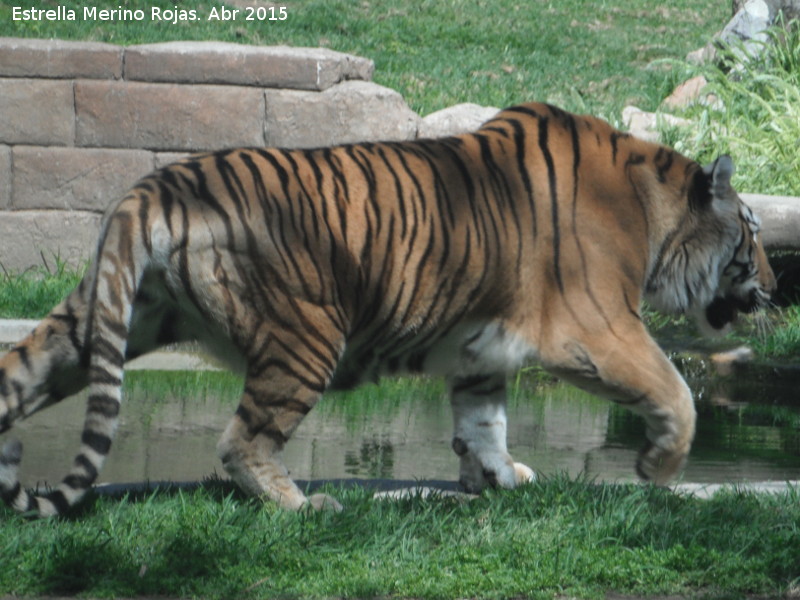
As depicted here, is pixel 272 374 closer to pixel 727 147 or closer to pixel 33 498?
pixel 33 498

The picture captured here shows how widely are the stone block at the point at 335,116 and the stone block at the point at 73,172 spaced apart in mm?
1096

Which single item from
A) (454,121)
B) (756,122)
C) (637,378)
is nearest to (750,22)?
(756,122)

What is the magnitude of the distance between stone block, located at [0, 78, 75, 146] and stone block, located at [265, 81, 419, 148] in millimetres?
1622

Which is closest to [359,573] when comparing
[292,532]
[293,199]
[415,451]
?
[292,532]

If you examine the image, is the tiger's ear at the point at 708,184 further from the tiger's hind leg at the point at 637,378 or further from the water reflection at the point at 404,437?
the water reflection at the point at 404,437

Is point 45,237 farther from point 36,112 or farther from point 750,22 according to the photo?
point 750,22

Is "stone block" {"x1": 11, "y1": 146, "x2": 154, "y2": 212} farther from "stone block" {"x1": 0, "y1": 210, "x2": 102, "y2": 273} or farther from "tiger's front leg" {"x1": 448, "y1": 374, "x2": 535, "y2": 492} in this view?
"tiger's front leg" {"x1": 448, "y1": 374, "x2": 535, "y2": 492}

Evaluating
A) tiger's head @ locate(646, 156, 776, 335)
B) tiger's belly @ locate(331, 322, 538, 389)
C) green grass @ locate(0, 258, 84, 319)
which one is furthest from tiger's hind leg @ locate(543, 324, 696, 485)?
green grass @ locate(0, 258, 84, 319)

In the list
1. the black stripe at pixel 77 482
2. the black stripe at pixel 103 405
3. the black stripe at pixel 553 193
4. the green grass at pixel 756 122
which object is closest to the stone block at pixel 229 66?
the green grass at pixel 756 122

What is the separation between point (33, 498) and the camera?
4207 mm

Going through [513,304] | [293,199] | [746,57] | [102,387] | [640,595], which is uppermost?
[746,57]

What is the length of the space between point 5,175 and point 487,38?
8000 mm

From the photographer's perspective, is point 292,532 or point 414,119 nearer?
point 292,532

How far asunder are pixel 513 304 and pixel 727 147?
21.1 ft
